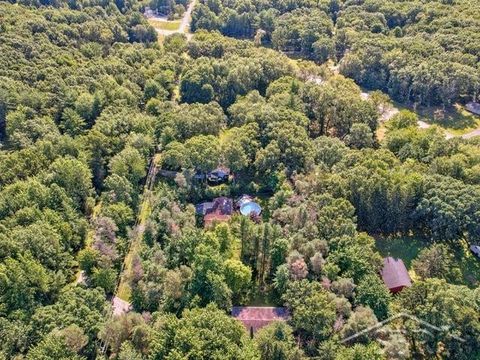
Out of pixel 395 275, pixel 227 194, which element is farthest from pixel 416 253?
pixel 227 194

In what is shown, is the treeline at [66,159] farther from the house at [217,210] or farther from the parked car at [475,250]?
the parked car at [475,250]

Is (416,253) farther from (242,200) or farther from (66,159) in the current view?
Result: (66,159)

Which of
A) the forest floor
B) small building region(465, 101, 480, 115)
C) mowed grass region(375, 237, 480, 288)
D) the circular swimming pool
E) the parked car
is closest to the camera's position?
the forest floor

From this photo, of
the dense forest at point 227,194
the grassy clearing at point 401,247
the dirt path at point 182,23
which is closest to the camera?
the dense forest at point 227,194

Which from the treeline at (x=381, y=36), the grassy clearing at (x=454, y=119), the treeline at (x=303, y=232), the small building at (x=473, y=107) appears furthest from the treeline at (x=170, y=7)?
the small building at (x=473, y=107)

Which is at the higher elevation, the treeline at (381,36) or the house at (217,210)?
the treeline at (381,36)

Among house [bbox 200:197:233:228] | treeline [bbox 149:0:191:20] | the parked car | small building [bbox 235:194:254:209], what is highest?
treeline [bbox 149:0:191:20]

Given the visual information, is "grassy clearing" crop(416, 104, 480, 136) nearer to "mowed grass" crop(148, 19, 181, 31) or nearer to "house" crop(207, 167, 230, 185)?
"house" crop(207, 167, 230, 185)

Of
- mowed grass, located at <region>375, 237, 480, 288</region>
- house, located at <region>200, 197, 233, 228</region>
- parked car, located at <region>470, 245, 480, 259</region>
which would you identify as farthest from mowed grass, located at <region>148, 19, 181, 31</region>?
parked car, located at <region>470, 245, 480, 259</region>
